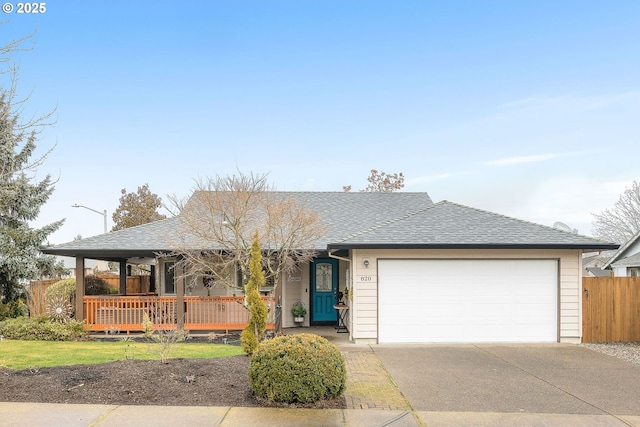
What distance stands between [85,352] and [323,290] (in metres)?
7.42

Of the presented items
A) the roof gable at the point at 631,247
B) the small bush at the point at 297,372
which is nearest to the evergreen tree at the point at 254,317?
the small bush at the point at 297,372

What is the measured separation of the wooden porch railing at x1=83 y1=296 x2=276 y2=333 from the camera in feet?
46.0

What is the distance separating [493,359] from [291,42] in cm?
1023

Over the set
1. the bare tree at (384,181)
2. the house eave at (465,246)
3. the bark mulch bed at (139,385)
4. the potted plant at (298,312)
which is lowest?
the potted plant at (298,312)

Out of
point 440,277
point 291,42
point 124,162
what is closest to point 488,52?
point 291,42

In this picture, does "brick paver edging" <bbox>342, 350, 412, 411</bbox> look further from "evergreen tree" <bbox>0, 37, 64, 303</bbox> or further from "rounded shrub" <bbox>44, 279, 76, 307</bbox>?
"evergreen tree" <bbox>0, 37, 64, 303</bbox>

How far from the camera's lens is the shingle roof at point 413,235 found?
12.4 metres

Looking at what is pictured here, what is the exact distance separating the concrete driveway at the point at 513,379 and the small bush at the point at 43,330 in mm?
8072

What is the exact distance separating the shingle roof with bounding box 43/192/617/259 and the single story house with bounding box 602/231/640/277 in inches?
429

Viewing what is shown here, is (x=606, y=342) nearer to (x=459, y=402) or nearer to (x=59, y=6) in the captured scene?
(x=459, y=402)

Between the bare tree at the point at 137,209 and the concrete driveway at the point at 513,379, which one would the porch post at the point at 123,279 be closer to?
the concrete driveway at the point at 513,379

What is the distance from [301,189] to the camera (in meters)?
19.2

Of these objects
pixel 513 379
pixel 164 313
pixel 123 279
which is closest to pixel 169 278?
pixel 164 313

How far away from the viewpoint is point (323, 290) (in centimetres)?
1633
